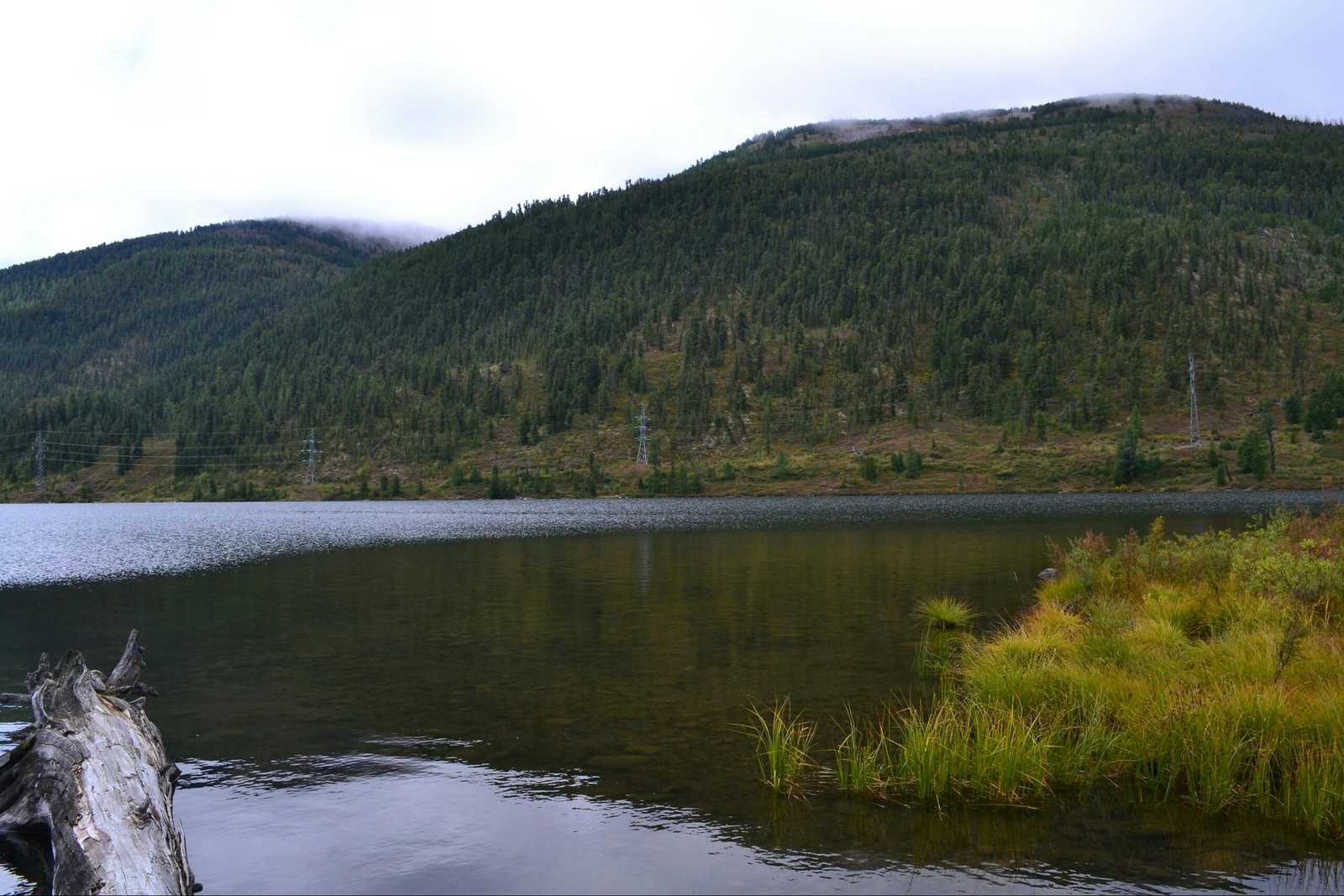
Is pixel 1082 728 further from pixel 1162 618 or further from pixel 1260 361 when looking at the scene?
pixel 1260 361

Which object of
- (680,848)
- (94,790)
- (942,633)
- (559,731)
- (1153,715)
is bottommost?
(942,633)

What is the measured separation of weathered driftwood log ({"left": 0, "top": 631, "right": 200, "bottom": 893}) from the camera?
8531mm

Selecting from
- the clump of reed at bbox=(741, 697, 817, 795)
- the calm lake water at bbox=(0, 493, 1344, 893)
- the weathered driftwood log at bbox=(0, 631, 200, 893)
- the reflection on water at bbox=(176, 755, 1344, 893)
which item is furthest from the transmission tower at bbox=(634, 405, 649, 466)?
the reflection on water at bbox=(176, 755, 1344, 893)

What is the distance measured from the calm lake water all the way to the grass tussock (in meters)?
0.51

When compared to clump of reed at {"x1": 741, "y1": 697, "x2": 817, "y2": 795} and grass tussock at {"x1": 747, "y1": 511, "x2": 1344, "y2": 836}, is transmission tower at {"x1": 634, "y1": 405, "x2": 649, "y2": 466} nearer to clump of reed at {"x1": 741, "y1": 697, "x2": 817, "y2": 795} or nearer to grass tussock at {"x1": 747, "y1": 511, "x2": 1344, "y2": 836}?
grass tussock at {"x1": 747, "y1": 511, "x2": 1344, "y2": 836}

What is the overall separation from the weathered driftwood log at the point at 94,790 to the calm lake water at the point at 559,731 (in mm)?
777

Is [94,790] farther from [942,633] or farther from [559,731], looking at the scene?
[942,633]

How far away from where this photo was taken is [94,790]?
967cm

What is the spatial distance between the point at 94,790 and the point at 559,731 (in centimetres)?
764

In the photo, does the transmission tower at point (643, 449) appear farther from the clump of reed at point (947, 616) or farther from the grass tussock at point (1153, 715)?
the grass tussock at point (1153, 715)

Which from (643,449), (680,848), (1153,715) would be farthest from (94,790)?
(643,449)

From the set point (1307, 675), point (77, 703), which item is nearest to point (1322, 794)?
point (1307, 675)

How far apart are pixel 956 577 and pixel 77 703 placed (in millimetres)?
32833

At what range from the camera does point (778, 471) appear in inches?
6831
